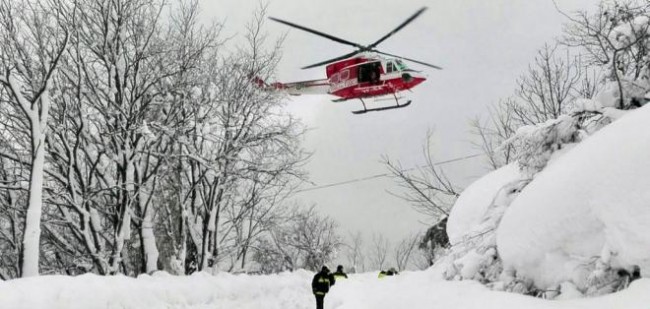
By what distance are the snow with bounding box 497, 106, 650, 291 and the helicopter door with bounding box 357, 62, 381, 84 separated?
17.2 m

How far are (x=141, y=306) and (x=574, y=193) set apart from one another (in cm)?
783

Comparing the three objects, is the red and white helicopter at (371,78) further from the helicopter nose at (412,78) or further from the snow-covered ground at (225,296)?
the snow-covered ground at (225,296)

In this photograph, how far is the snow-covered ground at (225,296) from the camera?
507cm

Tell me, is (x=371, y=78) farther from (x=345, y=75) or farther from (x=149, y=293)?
(x=149, y=293)

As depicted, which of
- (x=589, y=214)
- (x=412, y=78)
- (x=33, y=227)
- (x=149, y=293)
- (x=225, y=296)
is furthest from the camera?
(x=412, y=78)

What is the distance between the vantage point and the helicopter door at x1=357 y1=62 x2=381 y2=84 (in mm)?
22891

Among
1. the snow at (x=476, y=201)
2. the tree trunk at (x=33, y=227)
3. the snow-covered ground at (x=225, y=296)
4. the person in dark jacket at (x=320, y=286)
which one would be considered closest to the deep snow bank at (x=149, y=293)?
the snow-covered ground at (x=225, y=296)

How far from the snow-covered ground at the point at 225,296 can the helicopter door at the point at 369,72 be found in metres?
10.9

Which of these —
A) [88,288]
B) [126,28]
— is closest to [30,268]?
[88,288]

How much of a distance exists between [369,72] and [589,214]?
18.6m

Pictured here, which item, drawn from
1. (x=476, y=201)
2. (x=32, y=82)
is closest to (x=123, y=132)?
(x=32, y=82)

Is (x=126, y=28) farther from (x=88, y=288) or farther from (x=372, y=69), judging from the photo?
(x=372, y=69)

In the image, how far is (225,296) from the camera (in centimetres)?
1358

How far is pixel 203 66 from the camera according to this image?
17594 mm
